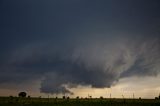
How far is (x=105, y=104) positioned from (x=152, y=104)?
647 inches

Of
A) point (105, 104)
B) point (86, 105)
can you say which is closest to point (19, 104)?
point (86, 105)

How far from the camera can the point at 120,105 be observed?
107m

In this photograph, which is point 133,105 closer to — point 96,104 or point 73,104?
point 96,104

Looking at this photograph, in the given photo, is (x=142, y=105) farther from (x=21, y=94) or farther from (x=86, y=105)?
(x=21, y=94)

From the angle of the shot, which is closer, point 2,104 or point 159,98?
point 2,104

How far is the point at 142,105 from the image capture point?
107438 mm

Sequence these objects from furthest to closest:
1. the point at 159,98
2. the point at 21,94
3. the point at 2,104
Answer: the point at 21,94 < the point at 159,98 < the point at 2,104

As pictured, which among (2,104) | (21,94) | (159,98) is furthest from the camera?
(21,94)

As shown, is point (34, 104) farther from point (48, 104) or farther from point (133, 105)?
point (133, 105)

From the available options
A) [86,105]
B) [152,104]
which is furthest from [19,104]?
[152,104]

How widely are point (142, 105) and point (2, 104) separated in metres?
47.6

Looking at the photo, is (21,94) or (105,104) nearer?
(105,104)

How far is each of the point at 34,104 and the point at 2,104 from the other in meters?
10.7

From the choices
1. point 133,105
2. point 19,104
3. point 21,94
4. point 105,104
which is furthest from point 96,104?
point 21,94
